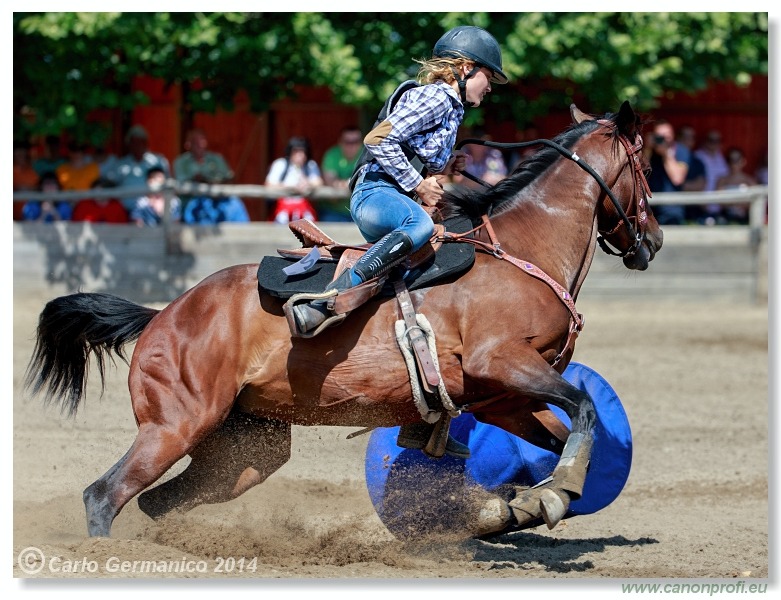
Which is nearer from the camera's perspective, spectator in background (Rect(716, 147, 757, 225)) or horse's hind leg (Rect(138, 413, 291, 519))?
horse's hind leg (Rect(138, 413, 291, 519))

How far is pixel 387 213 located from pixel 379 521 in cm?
204

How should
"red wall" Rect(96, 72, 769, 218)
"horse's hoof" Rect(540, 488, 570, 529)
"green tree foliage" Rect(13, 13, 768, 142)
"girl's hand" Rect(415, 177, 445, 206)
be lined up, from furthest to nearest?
1. "red wall" Rect(96, 72, 769, 218)
2. "green tree foliage" Rect(13, 13, 768, 142)
3. "girl's hand" Rect(415, 177, 445, 206)
4. "horse's hoof" Rect(540, 488, 570, 529)

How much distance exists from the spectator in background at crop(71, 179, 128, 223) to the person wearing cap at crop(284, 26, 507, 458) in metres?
9.28

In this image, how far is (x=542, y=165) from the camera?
5457mm

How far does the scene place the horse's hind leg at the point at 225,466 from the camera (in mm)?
5508

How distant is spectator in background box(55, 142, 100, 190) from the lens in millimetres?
14289

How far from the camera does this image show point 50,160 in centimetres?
1468

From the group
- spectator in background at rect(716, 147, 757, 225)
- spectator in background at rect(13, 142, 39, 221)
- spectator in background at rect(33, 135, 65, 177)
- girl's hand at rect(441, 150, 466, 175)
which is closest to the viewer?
girl's hand at rect(441, 150, 466, 175)

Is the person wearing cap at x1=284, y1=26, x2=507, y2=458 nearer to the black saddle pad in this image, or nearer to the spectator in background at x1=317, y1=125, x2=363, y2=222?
the black saddle pad

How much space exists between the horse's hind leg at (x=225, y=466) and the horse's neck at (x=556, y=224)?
1500mm

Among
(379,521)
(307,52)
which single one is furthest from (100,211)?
(379,521)

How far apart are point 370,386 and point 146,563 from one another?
4.09 feet

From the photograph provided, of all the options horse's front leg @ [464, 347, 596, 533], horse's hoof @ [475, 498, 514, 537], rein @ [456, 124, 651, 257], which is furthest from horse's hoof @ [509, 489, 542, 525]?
rein @ [456, 124, 651, 257]

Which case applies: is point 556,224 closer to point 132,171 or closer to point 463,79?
point 463,79
